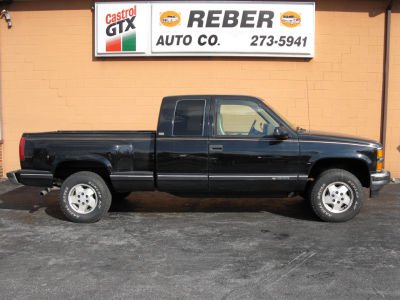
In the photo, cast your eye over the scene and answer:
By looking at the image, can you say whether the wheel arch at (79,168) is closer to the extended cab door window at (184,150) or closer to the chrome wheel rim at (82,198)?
the chrome wheel rim at (82,198)

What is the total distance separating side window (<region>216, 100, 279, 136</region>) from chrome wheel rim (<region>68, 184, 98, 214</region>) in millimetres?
2094

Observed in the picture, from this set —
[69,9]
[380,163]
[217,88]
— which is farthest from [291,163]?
[69,9]

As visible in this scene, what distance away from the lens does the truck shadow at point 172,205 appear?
686cm

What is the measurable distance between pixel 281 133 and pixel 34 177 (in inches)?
146

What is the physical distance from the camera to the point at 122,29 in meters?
9.80

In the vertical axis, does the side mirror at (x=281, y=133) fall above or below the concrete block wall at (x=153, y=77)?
below

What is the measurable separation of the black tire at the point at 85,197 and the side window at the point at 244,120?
6.37ft

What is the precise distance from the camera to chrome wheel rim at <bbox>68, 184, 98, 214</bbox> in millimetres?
6191

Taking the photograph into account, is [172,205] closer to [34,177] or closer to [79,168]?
[79,168]

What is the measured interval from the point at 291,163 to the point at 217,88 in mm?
4311

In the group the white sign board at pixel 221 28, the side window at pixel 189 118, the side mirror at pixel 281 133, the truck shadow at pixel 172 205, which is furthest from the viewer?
A: the white sign board at pixel 221 28

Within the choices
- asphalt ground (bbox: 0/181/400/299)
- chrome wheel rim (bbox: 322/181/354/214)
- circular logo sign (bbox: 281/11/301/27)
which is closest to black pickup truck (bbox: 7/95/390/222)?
chrome wheel rim (bbox: 322/181/354/214)

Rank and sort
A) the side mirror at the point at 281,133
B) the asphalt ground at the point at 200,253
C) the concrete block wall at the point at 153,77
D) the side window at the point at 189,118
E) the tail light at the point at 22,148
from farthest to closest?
1. the concrete block wall at the point at 153,77
2. the tail light at the point at 22,148
3. the side window at the point at 189,118
4. the side mirror at the point at 281,133
5. the asphalt ground at the point at 200,253

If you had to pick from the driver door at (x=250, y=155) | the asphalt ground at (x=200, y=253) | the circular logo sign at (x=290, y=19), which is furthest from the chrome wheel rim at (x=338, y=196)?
the circular logo sign at (x=290, y=19)
